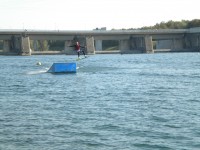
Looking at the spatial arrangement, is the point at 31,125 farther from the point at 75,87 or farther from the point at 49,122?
the point at 75,87

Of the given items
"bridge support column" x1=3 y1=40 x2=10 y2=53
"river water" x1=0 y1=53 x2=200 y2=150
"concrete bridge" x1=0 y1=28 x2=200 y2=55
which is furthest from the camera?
"bridge support column" x1=3 y1=40 x2=10 y2=53

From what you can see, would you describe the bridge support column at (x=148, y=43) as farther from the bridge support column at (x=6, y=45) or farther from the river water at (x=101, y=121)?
the river water at (x=101, y=121)

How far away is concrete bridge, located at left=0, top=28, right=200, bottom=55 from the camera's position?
168 m

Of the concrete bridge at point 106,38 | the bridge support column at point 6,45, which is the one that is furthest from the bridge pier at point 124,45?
the bridge support column at point 6,45

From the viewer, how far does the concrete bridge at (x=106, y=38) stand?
16788cm

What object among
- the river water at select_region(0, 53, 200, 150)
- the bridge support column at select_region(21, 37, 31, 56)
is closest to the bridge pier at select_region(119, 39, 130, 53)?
the bridge support column at select_region(21, 37, 31, 56)

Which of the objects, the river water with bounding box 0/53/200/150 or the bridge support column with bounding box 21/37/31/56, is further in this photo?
the bridge support column with bounding box 21/37/31/56

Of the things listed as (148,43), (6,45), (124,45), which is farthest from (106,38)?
(6,45)

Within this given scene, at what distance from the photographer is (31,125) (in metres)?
24.2

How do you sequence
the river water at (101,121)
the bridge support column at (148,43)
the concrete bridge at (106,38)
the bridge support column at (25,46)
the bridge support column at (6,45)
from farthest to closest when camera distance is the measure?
1. the bridge support column at (148,43)
2. the bridge support column at (6,45)
3. the concrete bridge at (106,38)
4. the bridge support column at (25,46)
5. the river water at (101,121)

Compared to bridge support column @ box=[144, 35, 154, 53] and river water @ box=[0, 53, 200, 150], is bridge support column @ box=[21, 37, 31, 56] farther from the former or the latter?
river water @ box=[0, 53, 200, 150]

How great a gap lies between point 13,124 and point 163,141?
29.4 ft

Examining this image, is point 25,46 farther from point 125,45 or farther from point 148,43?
point 148,43

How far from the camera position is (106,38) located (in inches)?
7195
